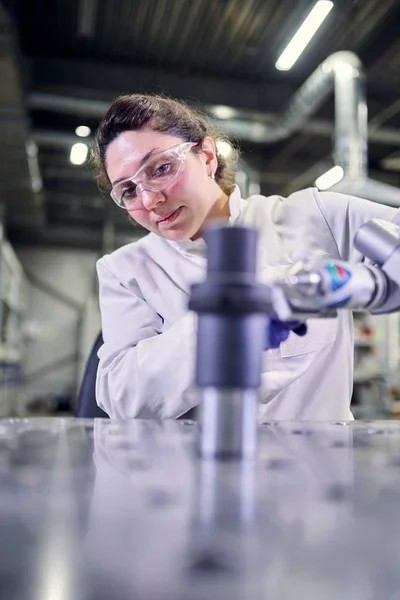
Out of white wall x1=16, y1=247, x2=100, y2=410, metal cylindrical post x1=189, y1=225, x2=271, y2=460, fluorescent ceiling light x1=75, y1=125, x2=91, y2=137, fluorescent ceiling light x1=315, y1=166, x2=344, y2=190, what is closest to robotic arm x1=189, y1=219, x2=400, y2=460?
metal cylindrical post x1=189, y1=225, x2=271, y2=460

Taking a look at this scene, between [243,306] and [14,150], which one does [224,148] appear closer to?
[243,306]

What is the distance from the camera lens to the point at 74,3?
10.6 ft

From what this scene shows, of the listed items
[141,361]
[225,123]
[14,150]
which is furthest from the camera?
Result: [14,150]

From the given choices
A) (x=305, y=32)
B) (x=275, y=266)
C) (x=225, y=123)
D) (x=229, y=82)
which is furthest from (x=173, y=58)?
(x=275, y=266)

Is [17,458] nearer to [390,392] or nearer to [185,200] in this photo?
[185,200]

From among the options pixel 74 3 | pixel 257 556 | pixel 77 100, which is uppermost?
pixel 74 3

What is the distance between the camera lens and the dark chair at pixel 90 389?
1.25m

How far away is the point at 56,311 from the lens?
8398mm

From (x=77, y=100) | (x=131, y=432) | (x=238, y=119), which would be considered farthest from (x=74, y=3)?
(x=131, y=432)

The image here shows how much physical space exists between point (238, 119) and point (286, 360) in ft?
10.7

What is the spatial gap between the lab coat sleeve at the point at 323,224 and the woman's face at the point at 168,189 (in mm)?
162

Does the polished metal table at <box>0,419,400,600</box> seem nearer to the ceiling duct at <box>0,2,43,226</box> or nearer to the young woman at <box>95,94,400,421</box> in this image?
the young woman at <box>95,94,400,421</box>

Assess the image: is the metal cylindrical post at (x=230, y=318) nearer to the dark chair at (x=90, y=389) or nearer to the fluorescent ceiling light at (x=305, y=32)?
the dark chair at (x=90, y=389)

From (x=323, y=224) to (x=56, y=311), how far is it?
764cm
